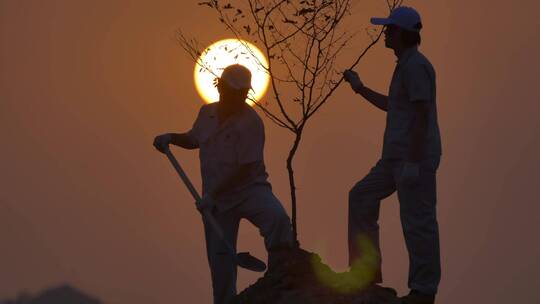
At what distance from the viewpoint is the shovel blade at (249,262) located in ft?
43.7

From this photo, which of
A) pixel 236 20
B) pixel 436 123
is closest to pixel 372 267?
pixel 436 123

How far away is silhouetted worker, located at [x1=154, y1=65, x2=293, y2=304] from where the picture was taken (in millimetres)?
12961

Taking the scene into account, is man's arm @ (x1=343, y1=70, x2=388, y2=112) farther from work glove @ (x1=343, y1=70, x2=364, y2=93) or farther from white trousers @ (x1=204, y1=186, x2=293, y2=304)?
white trousers @ (x1=204, y1=186, x2=293, y2=304)

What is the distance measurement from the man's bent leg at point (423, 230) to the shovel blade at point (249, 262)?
200 cm

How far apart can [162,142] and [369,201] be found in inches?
104

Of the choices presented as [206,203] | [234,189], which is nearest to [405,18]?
[234,189]

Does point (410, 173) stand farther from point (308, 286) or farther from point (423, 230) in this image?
point (308, 286)

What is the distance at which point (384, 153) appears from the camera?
12.3 meters

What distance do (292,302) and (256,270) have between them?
93cm

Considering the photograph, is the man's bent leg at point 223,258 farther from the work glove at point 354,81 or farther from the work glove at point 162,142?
the work glove at point 354,81

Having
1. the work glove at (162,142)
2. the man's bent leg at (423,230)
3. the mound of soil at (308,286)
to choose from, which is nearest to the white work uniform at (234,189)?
the mound of soil at (308,286)

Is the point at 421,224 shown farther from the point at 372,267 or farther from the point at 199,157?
the point at 199,157

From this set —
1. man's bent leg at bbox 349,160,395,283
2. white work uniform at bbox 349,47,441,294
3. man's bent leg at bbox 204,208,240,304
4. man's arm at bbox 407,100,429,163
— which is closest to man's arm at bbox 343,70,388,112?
white work uniform at bbox 349,47,441,294

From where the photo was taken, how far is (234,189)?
13156 millimetres
